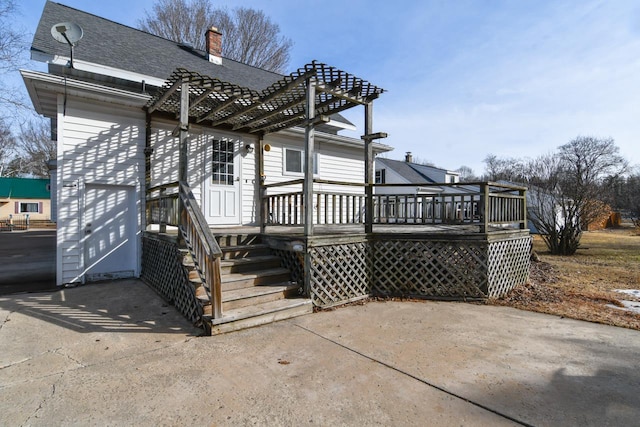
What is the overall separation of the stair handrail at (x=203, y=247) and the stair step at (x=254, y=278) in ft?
1.83

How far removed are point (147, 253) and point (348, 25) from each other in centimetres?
977

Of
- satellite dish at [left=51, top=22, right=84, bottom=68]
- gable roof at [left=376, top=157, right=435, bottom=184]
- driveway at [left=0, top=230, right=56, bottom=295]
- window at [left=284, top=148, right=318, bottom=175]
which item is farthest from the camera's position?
gable roof at [left=376, top=157, right=435, bottom=184]

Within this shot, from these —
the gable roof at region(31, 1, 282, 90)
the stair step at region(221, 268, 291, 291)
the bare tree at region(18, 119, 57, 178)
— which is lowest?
the stair step at region(221, 268, 291, 291)

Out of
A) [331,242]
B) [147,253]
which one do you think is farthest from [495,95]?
[147,253]

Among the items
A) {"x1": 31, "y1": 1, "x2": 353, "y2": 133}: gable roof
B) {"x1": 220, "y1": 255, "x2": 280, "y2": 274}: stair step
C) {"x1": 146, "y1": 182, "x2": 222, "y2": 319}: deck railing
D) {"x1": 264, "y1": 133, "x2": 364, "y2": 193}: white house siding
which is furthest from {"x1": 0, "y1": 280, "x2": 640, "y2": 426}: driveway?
{"x1": 264, "y1": 133, "x2": 364, "y2": 193}: white house siding

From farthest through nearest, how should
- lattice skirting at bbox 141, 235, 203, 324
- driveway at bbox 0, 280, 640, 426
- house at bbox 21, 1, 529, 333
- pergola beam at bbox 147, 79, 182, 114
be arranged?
1. pergola beam at bbox 147, 79, 182, 114
2. house at bbox 21, 1, 529, 333
3. lattice skirting at bbox 141, 235, 203, 324
4. driveway at bbox 0, 280, 640, 426

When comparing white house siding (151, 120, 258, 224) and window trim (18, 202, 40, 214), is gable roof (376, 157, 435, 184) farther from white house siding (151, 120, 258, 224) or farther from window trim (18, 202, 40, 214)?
window trim (18, 202, 40, 214)

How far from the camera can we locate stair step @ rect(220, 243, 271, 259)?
5340mm

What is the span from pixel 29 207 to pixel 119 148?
1322 inches

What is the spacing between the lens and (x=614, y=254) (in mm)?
12211

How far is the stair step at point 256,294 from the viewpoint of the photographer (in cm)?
434

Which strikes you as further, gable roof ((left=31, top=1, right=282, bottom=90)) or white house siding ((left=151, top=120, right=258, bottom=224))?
white house siding ((left=151, top=120, right=258, bottom=224))

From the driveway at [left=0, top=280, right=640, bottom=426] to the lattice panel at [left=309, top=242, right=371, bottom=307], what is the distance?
1.70 feet

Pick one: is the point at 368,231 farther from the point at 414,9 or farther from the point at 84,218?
the point at 414,9
